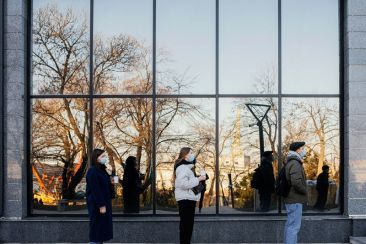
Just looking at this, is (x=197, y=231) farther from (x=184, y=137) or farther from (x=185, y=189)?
(x=184, y=137)

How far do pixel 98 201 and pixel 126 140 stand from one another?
2.68m

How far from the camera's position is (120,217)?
9773mm

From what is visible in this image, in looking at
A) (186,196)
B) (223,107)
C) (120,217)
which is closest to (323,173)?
(223,107)

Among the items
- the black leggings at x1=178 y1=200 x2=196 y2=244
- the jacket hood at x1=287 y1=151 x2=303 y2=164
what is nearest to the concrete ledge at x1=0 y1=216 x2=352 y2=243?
the black leggings at x1=178 y1=200 x2=196 y2=244

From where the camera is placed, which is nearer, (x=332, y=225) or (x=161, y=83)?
(x=332, y=225)

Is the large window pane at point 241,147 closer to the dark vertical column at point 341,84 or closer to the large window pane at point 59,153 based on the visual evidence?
the dark vertical column at point 341,84

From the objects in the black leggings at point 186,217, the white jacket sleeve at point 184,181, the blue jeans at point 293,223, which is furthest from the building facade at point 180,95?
the white jacket sleeve at point 184,181

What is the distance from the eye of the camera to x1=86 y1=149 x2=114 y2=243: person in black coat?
7500mm

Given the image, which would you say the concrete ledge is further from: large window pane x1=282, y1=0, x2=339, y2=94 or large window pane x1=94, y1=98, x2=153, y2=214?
large window pane x1=282, y1=0, x2=339, y2=94

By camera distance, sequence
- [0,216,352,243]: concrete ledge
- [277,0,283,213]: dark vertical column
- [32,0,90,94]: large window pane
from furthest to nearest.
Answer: [32,0,90,94]: large window pane, [277,0,283,213]: dark vertical column, [0,216,352,243]: concrete ledge

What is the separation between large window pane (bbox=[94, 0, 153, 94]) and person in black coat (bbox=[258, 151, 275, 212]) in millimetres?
2588

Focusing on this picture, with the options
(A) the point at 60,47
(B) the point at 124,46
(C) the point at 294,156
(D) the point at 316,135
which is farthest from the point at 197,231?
(A) the point at 60,47

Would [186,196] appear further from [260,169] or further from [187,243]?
[260,169]

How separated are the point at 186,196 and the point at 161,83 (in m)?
2.76
